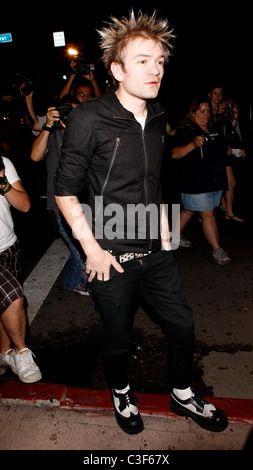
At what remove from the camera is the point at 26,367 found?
2.55 metres

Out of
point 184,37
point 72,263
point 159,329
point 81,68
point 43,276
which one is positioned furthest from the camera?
point 184,37

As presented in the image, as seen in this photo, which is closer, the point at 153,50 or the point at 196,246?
the point at 153,50

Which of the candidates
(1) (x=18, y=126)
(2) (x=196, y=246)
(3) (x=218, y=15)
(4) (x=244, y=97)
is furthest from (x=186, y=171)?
(3) (x=218, y=15)

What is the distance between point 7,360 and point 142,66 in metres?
2.44

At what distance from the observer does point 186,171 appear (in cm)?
426

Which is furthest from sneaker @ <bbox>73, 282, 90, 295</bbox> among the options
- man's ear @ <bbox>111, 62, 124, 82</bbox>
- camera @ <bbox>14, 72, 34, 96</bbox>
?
camera @ <bbox>14, 72, 34, 96</bbox>

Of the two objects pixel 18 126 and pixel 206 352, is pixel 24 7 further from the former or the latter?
pixel 206 352

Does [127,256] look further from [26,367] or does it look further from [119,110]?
[26,367]

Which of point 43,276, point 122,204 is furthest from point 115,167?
point 43,276

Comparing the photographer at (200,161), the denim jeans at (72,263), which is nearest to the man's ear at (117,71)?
the denim jeans at (72,263)

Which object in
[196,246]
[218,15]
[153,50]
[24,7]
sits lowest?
[196,246]

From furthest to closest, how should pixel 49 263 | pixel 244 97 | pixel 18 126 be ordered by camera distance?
1. pixel 18 126
2. pixel 244 97
3. pixel 49 263
